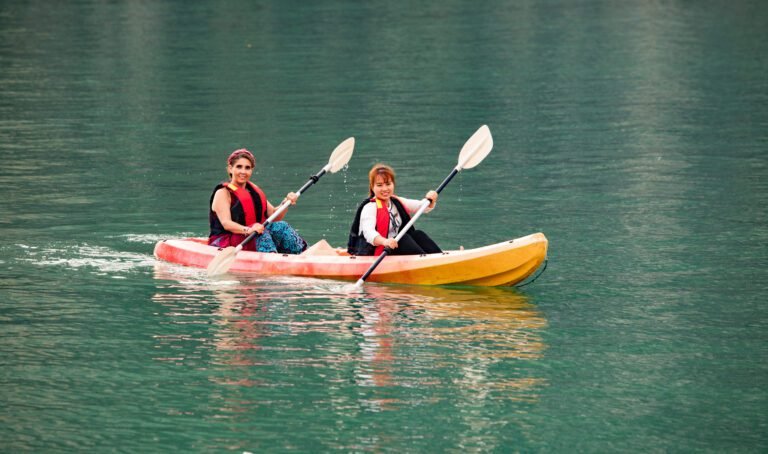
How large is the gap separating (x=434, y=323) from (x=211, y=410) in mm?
A: 2568

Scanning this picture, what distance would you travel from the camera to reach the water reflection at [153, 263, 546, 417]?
30.8ft

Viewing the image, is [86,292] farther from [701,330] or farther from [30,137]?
[30,137]

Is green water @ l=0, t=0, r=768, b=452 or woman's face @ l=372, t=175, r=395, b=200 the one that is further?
woman's face @ l=372, t=175, r=395, b=200

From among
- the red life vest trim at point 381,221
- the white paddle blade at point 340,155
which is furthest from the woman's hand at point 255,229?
the white paddle blade at point 340,155

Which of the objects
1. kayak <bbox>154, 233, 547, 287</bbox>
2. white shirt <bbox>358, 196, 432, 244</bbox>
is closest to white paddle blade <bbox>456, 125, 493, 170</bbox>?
white shirt <bbox>358, 196, 432, 244</bbox>

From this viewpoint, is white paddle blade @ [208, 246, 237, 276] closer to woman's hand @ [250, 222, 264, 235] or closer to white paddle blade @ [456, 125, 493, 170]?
woman's hand @ [250, 222, 264, 235]

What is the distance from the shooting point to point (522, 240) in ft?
39.8

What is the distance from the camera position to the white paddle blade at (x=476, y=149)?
14.0 m

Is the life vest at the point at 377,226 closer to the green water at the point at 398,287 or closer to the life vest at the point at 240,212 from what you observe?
the green water at the point at 398,287

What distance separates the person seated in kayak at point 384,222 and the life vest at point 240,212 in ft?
3.23

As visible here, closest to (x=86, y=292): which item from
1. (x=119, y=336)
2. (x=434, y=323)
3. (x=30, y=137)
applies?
(x=119, y=336)

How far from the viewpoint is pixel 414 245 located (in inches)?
498

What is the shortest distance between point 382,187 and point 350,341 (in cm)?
231

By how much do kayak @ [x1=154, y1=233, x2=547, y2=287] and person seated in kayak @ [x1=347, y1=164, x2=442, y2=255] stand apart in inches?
6.3
